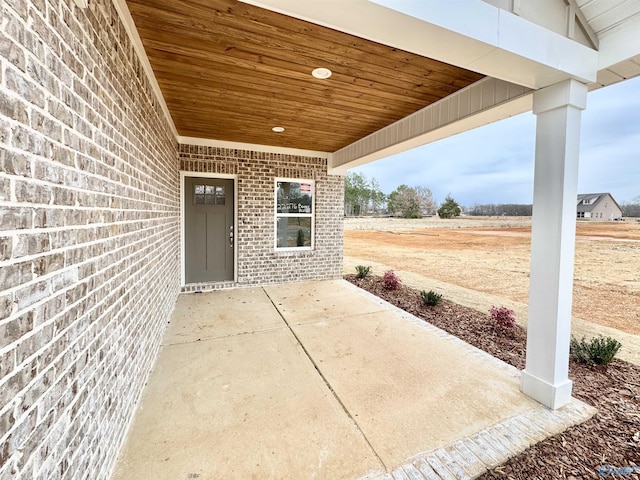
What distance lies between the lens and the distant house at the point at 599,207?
55.1 ft

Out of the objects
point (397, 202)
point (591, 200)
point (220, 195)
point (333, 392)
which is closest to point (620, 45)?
point (333, 392)

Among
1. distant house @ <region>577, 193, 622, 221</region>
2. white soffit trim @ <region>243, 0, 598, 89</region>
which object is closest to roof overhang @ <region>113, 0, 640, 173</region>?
white soffit trim @ <region>243, 0, 598, 89</region>

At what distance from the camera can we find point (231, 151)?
5.44m

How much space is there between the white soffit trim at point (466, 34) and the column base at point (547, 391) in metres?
2.42

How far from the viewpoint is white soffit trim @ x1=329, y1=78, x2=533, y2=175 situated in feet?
8.86

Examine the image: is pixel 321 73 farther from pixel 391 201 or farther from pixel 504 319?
pixel 391 201

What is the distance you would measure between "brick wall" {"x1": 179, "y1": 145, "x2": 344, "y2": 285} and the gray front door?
25 cm

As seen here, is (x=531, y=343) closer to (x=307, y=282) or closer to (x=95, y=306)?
(x=95, y=306)

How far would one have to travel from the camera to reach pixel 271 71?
8.98ft

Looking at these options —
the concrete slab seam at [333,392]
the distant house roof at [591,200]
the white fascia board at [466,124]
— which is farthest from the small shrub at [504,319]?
the distant house roof at [591,200]

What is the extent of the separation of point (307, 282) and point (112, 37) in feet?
16.5

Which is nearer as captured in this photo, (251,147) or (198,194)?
(198,194)

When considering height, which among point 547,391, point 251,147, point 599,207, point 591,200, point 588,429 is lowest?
point 588,429

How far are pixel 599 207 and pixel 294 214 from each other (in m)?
21.9
